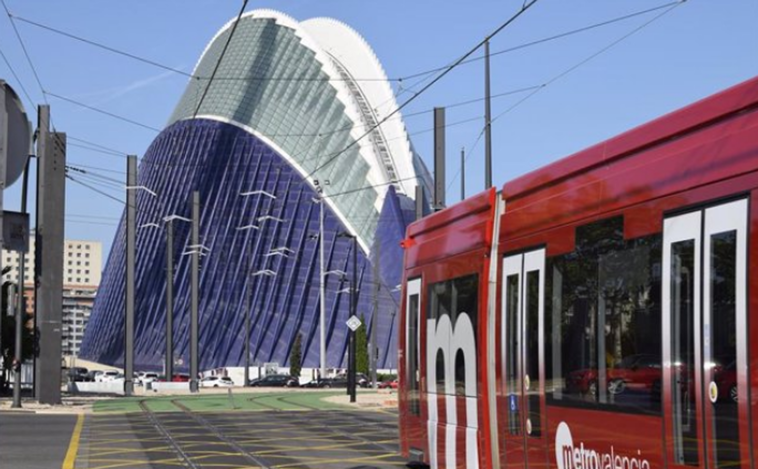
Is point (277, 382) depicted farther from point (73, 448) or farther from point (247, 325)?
point (73, 448)

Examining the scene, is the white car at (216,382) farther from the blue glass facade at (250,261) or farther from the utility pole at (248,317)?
the blue glass facade at (250,261)

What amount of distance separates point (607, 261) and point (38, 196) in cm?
3854

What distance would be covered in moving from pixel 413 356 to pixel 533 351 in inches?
179

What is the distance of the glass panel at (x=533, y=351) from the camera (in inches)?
415

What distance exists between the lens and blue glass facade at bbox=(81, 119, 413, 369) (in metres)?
97.0

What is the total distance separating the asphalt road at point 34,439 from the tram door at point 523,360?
985cm

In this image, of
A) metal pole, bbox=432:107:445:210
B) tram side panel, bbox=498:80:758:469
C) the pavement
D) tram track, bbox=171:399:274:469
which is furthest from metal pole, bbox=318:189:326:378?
tram side panel, bbox=498:80:758:469

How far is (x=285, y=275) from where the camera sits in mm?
98375

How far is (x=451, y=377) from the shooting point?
43.5ft

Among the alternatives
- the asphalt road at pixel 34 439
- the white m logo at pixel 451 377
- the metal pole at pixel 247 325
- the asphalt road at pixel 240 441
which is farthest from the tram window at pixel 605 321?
the metal pole at pixel 247 325

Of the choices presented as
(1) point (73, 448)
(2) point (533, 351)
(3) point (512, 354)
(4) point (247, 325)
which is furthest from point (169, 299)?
(2) point (533, 351)

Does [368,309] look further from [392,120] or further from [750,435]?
[750,435]

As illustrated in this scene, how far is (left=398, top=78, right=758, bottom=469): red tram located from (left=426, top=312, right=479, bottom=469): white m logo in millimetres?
36

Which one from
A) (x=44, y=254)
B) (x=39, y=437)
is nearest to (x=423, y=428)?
(x=39, y=437)
